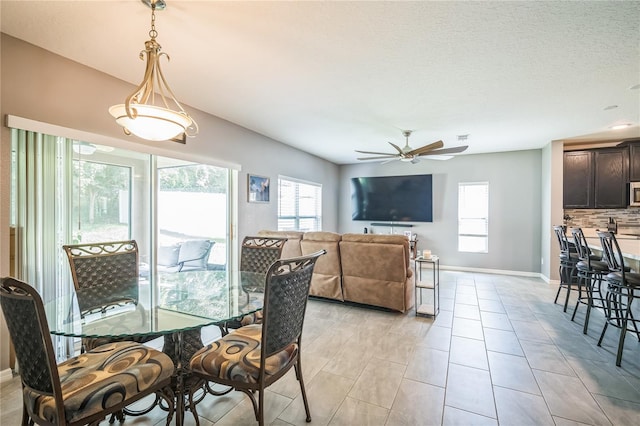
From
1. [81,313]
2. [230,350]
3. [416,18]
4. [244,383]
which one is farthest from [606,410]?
[81,313]

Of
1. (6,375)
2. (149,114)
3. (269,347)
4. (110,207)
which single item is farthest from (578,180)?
(6,375)

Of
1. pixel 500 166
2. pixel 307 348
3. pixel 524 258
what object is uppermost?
pixel 500 166

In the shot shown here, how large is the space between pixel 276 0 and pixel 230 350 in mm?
2047

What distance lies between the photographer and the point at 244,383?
140 cm

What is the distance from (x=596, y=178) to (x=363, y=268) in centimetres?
456

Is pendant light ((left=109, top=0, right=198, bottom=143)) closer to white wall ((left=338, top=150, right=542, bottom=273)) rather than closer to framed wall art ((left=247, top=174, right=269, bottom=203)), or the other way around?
framed wall art ((left=247, top=174, right=269, bottom=203))

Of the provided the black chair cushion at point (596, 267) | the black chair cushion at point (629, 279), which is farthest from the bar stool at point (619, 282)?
the black chair cushion at point (596, 267)

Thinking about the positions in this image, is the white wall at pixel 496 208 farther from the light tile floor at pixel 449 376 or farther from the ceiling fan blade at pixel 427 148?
Answer: the ceiling fan blade at pixel 427 148

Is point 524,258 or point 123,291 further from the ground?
point 123,291

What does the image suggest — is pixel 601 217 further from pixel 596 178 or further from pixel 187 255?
pixel 187 255

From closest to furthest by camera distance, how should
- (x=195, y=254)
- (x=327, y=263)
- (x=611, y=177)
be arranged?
1. (x=327, y=263)
2. (x=195, y=254)
3. (x=611, y=177)

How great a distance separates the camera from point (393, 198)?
263 inches

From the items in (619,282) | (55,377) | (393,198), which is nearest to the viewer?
(55,377)

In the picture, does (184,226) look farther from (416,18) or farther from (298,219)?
(416,18)
